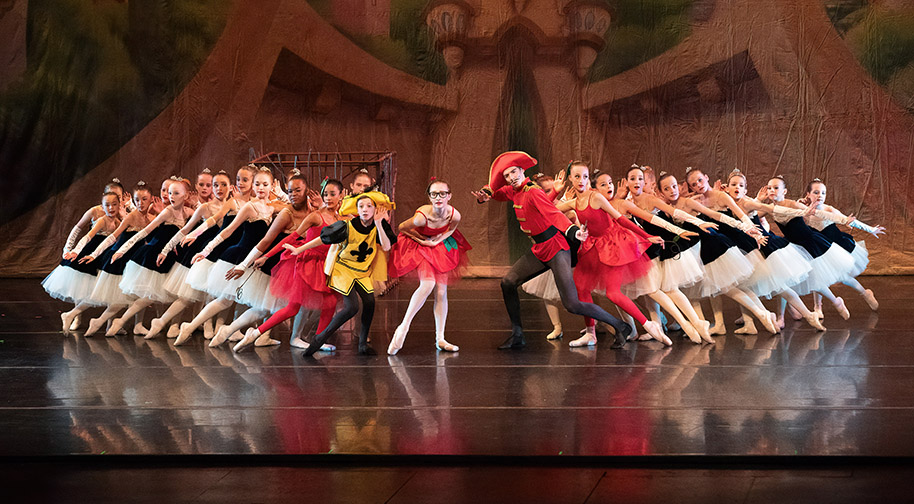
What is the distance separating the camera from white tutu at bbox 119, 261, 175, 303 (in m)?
6.27

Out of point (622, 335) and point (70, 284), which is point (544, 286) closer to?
point (622, 335)

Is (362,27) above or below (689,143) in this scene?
above

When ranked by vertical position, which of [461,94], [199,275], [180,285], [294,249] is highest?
[461,94]

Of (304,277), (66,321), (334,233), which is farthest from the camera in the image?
(66,321)

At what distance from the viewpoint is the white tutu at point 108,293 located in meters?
6.45

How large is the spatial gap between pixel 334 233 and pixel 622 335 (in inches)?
75.1

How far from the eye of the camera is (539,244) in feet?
18.1

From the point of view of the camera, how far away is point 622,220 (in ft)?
18.5

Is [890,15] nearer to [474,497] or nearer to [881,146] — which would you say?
[881,146]

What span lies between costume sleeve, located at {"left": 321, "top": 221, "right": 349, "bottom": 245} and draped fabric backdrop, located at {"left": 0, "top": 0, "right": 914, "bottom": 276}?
630 centimetres

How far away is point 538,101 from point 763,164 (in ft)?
9.71

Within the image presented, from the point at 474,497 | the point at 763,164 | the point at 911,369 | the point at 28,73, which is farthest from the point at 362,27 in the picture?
the point at 474,497

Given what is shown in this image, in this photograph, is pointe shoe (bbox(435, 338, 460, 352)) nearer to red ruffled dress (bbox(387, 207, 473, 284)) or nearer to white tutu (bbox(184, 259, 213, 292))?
red ruffled dress (bbox(387, 207, 473, 284))

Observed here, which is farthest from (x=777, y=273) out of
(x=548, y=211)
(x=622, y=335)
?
(x=548, y=211)
